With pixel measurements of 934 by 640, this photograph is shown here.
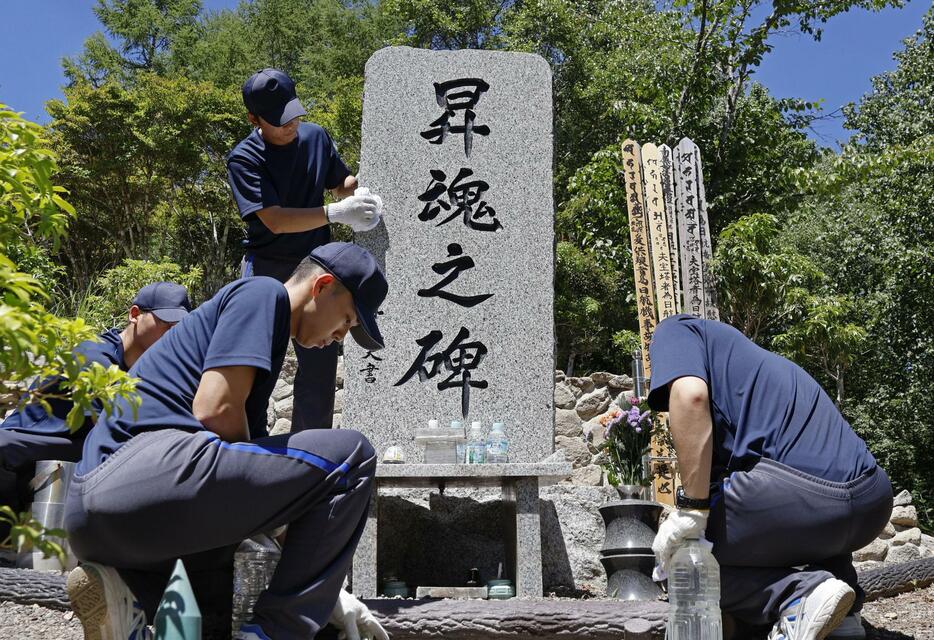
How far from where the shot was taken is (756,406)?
2.36 meters

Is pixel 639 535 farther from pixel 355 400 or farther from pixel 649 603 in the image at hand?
pixel 355 400

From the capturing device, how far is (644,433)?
4.25m

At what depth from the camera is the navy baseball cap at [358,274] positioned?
214cm

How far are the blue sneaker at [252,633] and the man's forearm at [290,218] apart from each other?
2110mm

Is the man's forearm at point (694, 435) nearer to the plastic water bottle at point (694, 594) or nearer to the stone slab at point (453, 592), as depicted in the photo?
the plastic water bottle at point (694, 594)

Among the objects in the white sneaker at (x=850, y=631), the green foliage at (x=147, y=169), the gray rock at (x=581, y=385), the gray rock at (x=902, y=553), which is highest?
the green foliage at (x=147, y=169)

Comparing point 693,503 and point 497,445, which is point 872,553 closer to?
point 497,445

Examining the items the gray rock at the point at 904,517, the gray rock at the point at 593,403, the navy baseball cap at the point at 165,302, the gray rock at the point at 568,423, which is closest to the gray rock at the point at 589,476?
the gray rock at the point at 568,423

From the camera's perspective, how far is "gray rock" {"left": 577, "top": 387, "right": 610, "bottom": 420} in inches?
288

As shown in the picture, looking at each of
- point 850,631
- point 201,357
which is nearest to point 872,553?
point 850,631

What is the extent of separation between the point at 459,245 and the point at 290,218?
1214 millimetres

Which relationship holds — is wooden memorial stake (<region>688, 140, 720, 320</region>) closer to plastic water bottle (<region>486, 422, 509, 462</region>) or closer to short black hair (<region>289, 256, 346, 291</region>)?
plastic water bottle (<region>486, 422, 509, 462</region>)

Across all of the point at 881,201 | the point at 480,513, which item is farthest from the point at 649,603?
the point at 881,201

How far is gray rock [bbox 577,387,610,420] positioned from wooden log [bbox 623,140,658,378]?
4.99 feet
